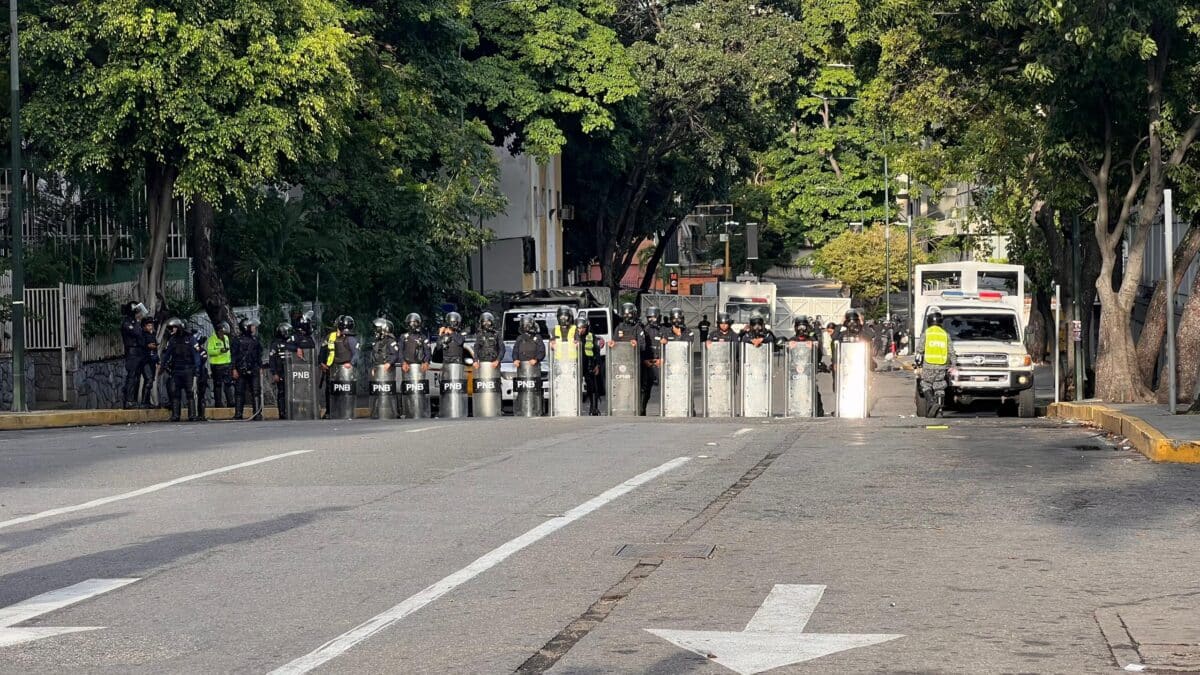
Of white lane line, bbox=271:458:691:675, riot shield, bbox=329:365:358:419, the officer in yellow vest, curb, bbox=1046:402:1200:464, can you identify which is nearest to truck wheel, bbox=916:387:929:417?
→ the officer in yellow vest

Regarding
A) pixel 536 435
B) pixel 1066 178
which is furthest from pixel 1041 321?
pixel 536 435

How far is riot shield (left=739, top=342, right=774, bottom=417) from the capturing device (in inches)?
1094

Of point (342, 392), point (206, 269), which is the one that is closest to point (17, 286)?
point (342, 392)

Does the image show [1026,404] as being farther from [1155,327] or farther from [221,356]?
[221,356]

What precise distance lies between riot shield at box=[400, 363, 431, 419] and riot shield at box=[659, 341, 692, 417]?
4.16 m

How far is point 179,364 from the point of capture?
28.7 metres

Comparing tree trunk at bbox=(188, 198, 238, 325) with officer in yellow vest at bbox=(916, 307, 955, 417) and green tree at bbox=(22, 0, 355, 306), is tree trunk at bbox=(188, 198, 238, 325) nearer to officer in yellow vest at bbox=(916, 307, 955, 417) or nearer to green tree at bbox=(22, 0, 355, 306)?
green tree at bbox=(22, 0, 355, 306)

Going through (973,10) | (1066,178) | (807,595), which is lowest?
(807,595)

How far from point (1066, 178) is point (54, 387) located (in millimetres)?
19114

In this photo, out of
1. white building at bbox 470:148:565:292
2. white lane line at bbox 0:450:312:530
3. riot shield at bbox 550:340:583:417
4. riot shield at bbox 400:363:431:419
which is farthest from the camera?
white building at bbox 470:148:565:292

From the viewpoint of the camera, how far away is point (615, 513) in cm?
1252

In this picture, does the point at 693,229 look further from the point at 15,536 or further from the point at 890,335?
the point at 15,536

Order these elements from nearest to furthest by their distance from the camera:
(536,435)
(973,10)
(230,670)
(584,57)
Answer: (230,670)
(536,435)
(973,10)
(584,57)

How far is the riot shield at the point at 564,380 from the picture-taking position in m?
28.4
